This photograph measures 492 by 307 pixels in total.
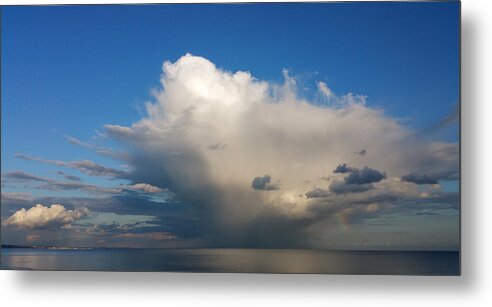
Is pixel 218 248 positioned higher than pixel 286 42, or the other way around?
pixel 286 42

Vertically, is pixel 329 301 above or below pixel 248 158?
below

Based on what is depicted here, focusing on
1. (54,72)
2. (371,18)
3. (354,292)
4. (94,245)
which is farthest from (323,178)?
(54,72)

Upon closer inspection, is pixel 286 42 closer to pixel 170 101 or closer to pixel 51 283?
pixel 170 101

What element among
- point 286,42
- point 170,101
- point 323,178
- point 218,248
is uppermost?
point 286,42

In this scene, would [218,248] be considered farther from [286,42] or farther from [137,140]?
[286,42]

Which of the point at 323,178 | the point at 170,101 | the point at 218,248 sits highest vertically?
the point at 170,101

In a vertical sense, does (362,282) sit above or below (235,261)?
below

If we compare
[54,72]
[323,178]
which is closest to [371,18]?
[323,178]
